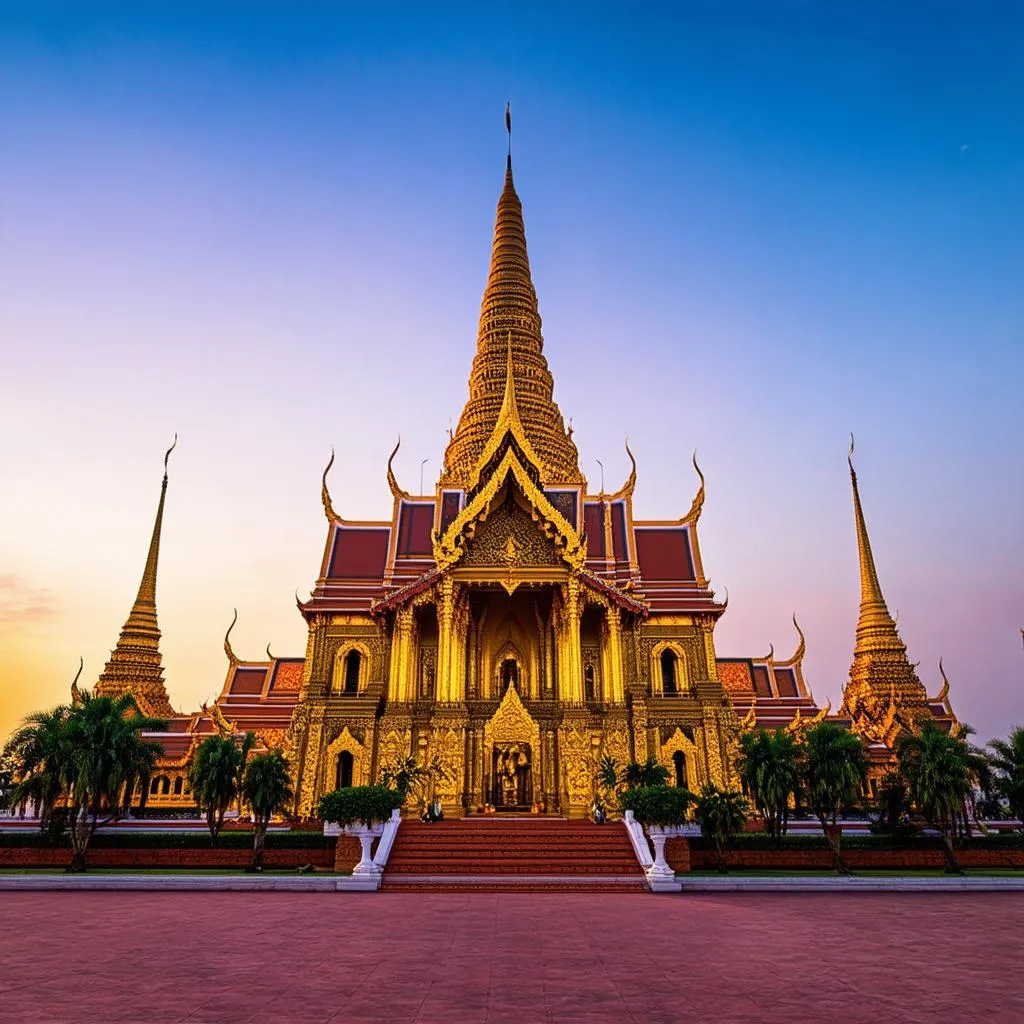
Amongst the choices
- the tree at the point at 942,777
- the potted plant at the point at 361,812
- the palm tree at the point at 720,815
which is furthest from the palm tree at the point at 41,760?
the tree at the point at 942,777

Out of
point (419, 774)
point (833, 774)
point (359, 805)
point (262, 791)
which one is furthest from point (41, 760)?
point (833, 774)

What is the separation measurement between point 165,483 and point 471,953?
37.7m

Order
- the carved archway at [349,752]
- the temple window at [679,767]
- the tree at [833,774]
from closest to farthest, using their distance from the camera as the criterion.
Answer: the tree at [833,774]
the carved archway at [349,752]
the temple window at [679,767]

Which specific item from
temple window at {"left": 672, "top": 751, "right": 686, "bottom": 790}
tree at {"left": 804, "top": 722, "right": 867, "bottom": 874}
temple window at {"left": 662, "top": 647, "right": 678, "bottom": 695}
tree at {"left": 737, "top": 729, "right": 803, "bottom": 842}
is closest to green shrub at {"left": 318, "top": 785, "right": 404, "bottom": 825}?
tree at {"left": 737, "top": 729, "right": 803, "bottom": 842}

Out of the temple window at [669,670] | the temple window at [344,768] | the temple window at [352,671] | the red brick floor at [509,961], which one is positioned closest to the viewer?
the red brick floor at [509,961]

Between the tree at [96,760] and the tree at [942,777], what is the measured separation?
17.3 metres

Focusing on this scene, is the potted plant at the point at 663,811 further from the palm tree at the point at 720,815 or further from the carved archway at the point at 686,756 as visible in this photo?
the carved archway at the point at 686,756

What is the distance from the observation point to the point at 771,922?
33.0ft

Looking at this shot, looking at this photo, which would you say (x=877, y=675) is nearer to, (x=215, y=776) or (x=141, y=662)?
(x=215, y=776)

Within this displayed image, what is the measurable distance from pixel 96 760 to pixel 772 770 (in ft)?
48.7

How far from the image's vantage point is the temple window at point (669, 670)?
2577 cm

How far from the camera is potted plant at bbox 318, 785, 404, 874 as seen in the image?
1551 cm

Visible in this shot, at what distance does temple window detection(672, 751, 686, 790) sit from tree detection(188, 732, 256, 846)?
13582 mm

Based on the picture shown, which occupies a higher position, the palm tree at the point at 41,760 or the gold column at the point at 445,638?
the gold column at the point at 445,638
